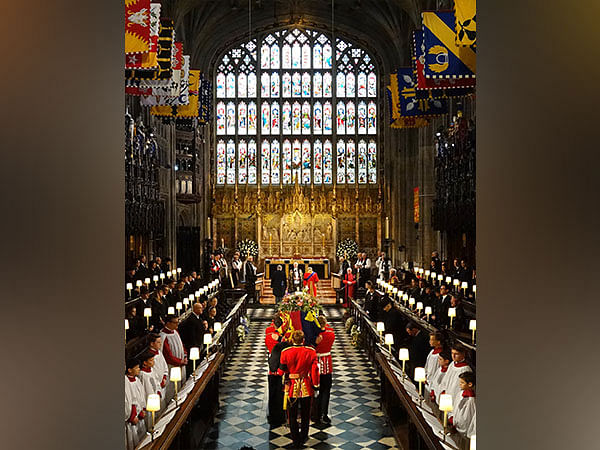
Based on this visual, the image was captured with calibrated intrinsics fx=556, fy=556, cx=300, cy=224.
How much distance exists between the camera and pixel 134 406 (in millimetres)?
5898

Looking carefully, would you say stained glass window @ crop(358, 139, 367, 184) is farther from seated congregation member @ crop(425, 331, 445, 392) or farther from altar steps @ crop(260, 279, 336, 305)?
seated congregation member @ crop(425, 331, 445, 392)

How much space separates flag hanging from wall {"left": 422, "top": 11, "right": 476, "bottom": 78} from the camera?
1137 centimetres

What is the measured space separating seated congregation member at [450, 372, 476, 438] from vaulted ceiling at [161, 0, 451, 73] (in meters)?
23.8

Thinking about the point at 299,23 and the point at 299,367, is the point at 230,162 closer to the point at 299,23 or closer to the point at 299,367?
the point at 299,23

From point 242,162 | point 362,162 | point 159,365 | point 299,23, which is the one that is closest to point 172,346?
point 159,365

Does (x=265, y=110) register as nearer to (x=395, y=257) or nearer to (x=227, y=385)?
(x=395, y=257)

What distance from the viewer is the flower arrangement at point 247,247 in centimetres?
3006

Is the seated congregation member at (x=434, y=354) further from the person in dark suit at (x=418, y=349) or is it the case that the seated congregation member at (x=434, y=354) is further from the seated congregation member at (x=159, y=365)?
the seated congregation member at (x=159, y=365)

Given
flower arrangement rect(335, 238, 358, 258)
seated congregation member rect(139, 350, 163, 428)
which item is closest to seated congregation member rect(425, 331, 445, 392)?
seated congregation member rect(139, 350, 163, 428)

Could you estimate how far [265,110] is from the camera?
3117 centimetres
